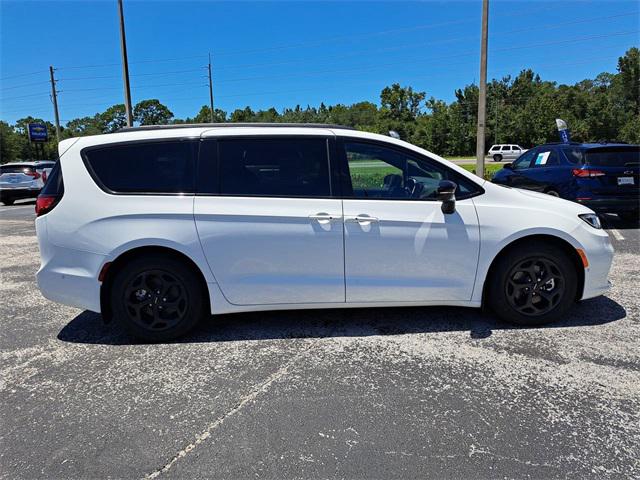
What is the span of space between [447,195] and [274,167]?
140 cm

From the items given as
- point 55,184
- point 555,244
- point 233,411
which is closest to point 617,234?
point 555,244

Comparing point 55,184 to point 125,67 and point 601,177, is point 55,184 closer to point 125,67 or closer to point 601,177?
point 601,177

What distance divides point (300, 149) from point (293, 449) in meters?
2.26

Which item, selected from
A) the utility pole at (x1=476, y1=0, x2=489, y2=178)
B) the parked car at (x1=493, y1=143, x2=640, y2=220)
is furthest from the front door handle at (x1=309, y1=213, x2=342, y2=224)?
the utility pole at (x1=476, y1=0, x2=489, y2=178)

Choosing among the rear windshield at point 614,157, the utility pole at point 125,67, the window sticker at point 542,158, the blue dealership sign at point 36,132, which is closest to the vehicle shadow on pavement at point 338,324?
the rear windshield at point 614,157

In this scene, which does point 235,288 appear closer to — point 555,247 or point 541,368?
point 541,368

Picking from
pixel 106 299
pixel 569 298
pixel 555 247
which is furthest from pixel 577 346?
pixel 106 299

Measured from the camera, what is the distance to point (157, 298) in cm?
355

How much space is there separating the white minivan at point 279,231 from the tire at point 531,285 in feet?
0.04

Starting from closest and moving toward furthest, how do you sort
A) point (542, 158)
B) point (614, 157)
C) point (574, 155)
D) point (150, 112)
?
point (614, 157), point (574, 155), point (542, 158), point (150, 112)

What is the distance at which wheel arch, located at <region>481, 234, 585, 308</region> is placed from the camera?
365cm

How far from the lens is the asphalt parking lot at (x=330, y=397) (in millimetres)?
2213

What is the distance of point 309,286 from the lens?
3582mm

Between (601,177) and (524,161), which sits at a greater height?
(524,161)
